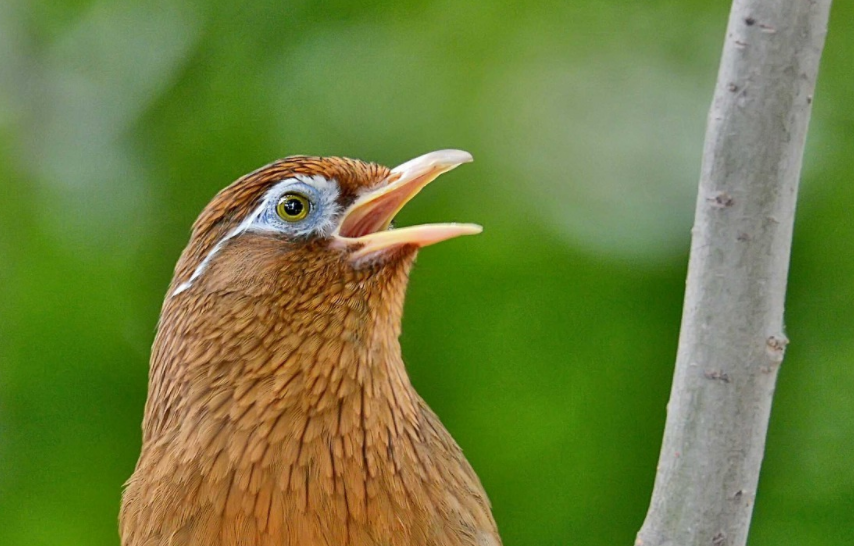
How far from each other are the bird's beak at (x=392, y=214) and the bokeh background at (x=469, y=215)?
89 cm

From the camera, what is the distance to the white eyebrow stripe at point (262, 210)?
281 cm

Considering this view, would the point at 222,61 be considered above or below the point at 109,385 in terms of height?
above

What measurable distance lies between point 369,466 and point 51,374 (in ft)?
6.16

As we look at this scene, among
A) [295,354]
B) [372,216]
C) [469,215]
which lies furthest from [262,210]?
[469,215]

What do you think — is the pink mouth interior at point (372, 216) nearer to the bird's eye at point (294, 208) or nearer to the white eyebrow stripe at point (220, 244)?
the bird's eye at point (294, 208)

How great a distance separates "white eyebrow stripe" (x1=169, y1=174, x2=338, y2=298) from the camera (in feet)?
9.21

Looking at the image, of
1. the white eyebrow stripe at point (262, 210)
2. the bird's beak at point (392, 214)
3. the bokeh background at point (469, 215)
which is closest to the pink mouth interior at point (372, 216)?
the bird's beak at point (392, 214)

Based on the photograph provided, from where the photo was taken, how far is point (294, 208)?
2.81 metres

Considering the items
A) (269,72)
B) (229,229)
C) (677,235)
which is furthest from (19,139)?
(677,235)

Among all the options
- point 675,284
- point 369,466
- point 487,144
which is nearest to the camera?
point 369,466

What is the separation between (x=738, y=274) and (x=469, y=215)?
6.08 ft

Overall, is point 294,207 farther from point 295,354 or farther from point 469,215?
point 469,215

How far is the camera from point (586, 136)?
409 centimetres

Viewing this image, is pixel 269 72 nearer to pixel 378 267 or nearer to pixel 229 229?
pixel 229 229
